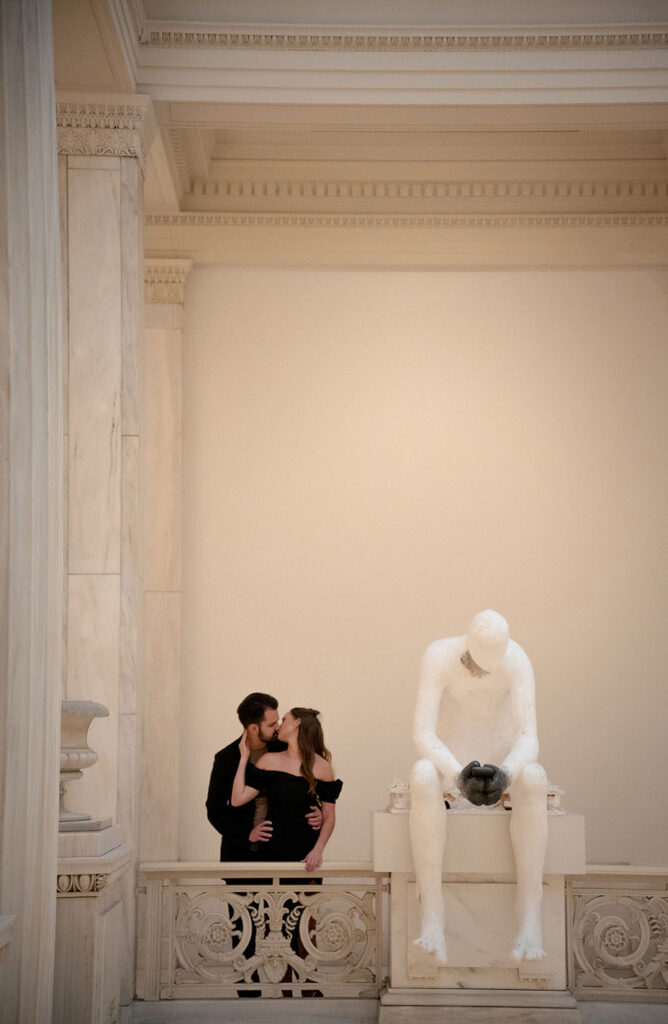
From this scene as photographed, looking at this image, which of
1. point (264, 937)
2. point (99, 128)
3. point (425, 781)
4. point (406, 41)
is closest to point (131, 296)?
point (99, 128)

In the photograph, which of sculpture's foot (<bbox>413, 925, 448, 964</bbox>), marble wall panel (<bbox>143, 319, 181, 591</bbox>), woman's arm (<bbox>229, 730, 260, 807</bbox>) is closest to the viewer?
sculpture's foot (<bbox>413, 925, 448, 964</bbox>)

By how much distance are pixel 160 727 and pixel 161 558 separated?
128 cm

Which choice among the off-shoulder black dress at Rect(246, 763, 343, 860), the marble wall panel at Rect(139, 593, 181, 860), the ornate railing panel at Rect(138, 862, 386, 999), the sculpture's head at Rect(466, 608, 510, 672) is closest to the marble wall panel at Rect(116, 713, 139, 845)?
the ornate railing panel at Rect(138, 862, 386, 999)

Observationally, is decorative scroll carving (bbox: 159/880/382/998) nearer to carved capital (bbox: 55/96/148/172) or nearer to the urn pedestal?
the urn pedestal

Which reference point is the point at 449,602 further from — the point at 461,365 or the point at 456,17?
the point at 456,17

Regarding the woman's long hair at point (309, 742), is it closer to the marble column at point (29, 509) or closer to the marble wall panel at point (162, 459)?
the marble column at point (29, 509)

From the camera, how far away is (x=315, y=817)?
726cm

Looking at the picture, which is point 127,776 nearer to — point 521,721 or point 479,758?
point 479,758

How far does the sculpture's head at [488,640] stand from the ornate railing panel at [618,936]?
1.26 metres

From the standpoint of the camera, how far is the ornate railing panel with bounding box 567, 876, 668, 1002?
686cm

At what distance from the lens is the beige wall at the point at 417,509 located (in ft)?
33.9

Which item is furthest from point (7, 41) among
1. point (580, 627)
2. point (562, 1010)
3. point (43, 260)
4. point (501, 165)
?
point (580, 627)

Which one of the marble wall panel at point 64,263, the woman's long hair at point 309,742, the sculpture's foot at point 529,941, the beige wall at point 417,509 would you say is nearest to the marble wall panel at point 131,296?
the marble wall panel at point 64,263

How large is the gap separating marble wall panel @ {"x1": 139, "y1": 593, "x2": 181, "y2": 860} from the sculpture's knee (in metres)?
3.91
